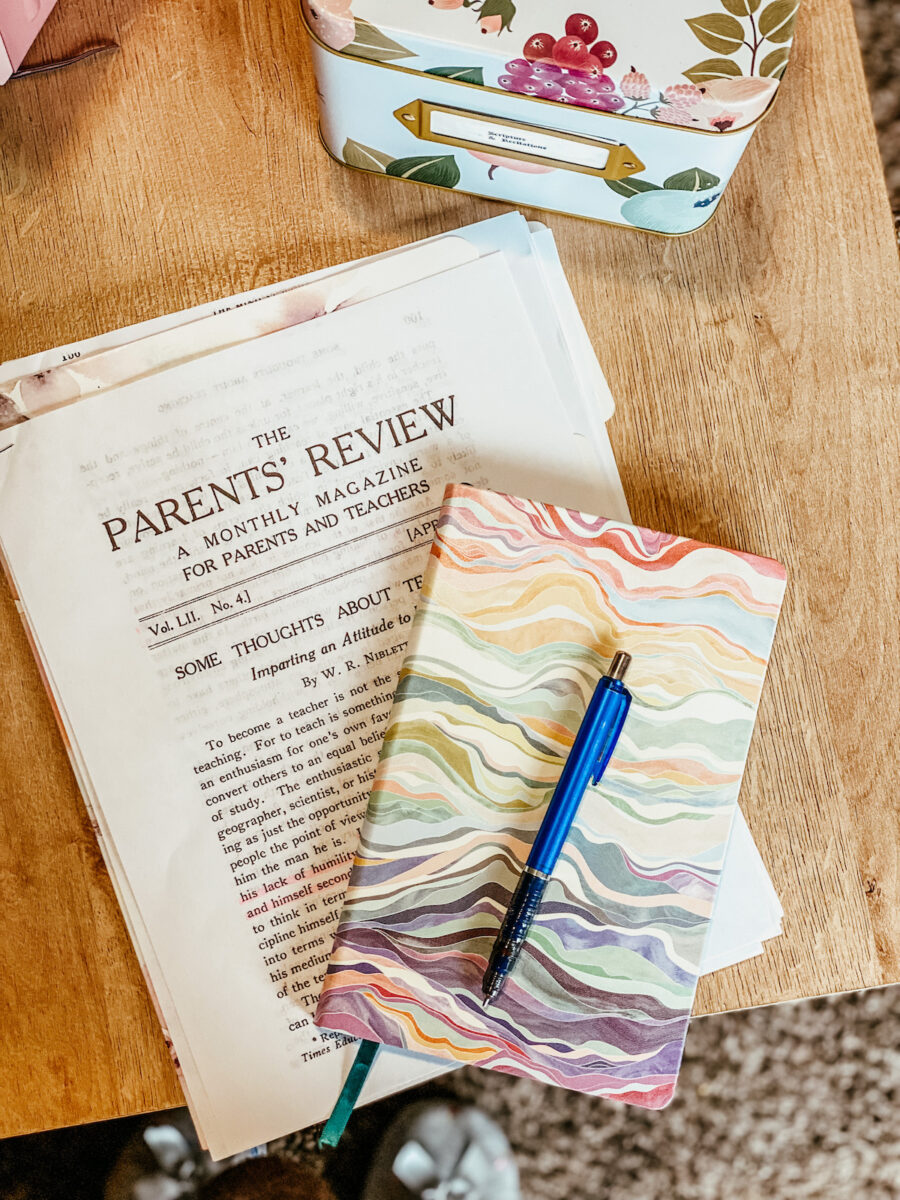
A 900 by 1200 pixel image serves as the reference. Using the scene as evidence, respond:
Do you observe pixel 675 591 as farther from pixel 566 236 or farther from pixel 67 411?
pixel 67 411

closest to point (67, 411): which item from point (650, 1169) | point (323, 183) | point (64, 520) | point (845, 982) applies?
point (64, 520)

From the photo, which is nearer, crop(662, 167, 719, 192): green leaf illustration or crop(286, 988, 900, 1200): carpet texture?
crop(662, 167, 719, 192): green leaf illustration

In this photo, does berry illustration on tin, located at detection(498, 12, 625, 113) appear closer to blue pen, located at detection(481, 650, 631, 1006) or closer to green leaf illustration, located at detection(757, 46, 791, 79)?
green leaf illustration, located at detection(757, 46, 791, 79)

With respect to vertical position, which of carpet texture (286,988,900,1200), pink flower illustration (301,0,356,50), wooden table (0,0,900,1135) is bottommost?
carpet texture (286,988,900,1200)

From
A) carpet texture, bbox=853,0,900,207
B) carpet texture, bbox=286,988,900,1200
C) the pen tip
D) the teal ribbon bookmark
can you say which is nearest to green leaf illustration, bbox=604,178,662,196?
the pen tip

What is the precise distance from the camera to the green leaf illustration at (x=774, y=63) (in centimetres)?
33

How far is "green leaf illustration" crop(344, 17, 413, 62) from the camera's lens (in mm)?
321

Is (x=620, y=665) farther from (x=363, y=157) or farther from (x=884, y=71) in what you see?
(x=884, y=71)

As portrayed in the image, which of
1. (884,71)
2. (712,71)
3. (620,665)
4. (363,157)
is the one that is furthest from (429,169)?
(884,71)

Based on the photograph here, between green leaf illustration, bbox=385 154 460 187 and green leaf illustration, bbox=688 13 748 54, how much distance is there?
0.12m

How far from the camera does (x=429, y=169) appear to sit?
15.8 inches

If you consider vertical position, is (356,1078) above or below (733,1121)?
above

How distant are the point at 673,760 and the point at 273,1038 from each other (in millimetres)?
227

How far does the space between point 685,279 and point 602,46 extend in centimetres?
13
